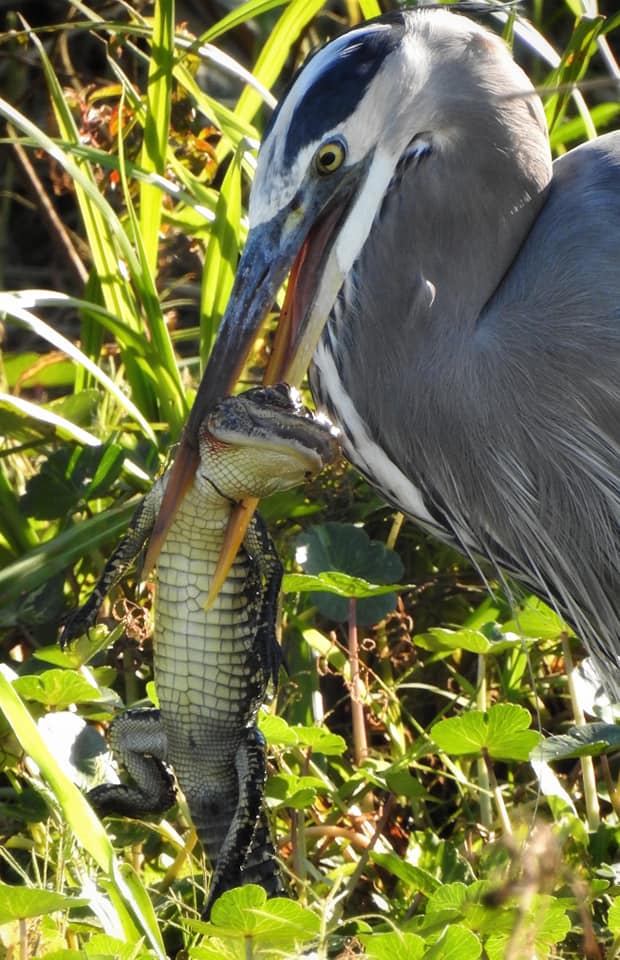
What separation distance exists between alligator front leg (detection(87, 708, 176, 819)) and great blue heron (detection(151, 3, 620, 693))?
1.39ft

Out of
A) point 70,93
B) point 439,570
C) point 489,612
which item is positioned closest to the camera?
point 489,612

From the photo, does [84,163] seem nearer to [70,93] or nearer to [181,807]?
[70,93]

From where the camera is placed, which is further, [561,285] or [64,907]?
[561,285]

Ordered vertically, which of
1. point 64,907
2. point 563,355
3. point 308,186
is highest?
point 308,186

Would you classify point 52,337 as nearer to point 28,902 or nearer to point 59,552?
point 59,552

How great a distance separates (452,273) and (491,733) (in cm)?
59

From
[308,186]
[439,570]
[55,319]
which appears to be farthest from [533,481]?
[55,319]

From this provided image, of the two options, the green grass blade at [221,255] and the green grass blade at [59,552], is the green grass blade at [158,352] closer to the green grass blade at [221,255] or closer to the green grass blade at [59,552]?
the green grass blade at [221,255]

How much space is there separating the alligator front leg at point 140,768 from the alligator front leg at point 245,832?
0.13 metres

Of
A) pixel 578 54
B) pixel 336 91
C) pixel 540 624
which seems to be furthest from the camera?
pixel 578 54

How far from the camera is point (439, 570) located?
2645 mm

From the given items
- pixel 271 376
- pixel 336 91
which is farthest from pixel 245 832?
pixel 336 91

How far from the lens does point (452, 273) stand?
1.80 m

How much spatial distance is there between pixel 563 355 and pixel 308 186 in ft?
1.19
